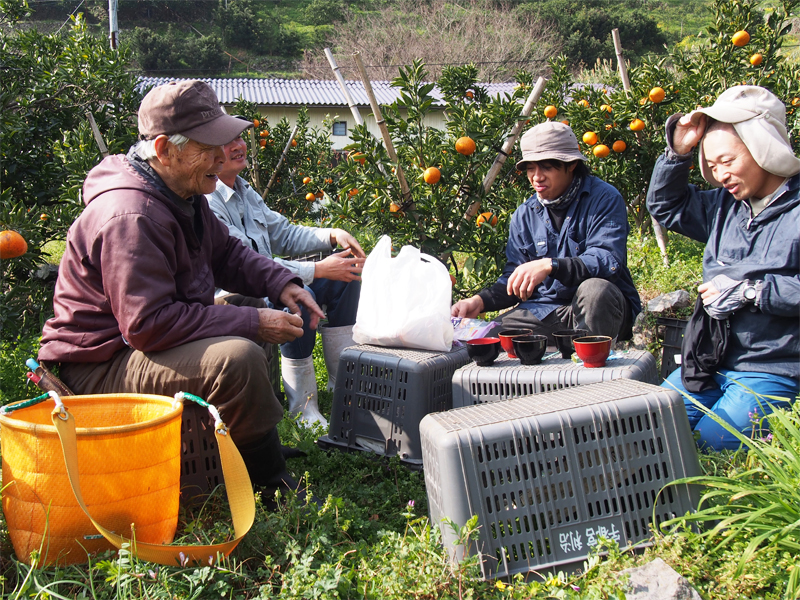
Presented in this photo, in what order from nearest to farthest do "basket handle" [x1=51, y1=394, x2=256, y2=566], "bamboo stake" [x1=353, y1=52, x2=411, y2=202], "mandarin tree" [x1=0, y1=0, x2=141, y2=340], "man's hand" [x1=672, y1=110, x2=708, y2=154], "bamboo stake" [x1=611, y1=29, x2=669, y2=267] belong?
1. "basket handle" [x1=51, y1=394, x2=256, y2=566]
2. "man's hand" [x1=672, y1=110, x2=708, y2=154]
3. "bamboo stake" [x1=353, y1=52, x2=411, y2=202]
4. "mandarin tree" [x1=0, y1=0, x2=141, y2=340]
5. "bamboo stake" [x1=611, y1=29, x2=669, y2=267]

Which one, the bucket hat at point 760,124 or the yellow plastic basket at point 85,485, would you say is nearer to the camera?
the yellow plastic basket at point 85,485

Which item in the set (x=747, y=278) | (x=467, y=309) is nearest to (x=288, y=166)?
(x=467, y=309)

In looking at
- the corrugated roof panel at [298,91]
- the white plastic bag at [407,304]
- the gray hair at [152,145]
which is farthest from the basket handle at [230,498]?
the corrugated roof panel at [298,91]

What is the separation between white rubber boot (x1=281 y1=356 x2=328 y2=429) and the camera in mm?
3332

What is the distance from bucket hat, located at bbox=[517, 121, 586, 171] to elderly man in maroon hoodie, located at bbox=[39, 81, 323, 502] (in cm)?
146

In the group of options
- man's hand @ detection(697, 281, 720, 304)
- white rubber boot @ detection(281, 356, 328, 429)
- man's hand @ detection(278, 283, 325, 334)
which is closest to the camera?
man's hand @ detection(697, 281, 720, 304)

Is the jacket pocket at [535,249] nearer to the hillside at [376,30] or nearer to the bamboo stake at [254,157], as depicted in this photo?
the bamboo stake at [254,157]

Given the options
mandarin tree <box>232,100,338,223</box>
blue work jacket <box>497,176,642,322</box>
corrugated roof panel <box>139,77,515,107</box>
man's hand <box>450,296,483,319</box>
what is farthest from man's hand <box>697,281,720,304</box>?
corrugated roof panel <box>139,77,515,107</box>

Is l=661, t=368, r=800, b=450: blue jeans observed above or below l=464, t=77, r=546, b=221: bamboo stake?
below

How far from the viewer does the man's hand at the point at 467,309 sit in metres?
3.27

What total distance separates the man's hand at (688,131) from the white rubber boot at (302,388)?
197 centimetres

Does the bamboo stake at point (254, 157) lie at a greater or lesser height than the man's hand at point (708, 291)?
lesser

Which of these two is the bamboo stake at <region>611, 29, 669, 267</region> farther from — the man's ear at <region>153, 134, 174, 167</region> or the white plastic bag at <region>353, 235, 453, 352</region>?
the man's ear at <region>153, 134, 174, 167</region>

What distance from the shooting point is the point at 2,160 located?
4.62 metres
